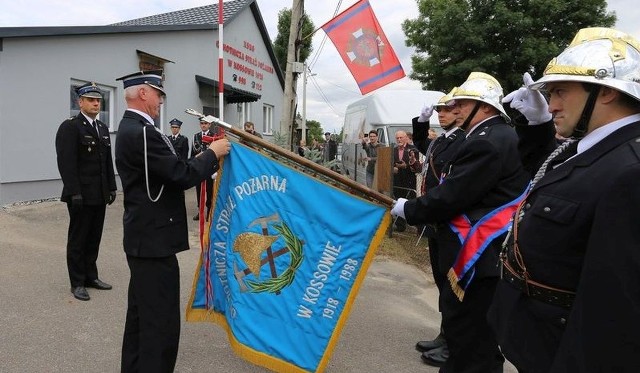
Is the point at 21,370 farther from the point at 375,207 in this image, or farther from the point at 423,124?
the point at 423,124

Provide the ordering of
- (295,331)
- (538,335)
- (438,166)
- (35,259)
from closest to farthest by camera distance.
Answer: (538,335) < (295,331) < (438,166) < (35,259)

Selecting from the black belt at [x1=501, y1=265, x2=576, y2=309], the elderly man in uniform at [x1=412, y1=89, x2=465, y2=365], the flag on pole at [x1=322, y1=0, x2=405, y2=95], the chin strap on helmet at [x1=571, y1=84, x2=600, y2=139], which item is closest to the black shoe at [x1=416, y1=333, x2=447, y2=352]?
the elderly man in uniform at [x1=412, y1=89, x2=465, y2=365]

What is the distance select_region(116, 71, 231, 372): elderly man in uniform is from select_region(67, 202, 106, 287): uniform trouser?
214 cm

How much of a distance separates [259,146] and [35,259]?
4.25m

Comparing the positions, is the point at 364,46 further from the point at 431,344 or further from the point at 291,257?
the point at 291,257

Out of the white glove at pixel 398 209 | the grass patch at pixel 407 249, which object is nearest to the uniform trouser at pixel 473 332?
the white glove at pixel 398 209

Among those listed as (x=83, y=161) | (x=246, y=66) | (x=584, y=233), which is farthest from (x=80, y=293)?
(x=246, y=66)

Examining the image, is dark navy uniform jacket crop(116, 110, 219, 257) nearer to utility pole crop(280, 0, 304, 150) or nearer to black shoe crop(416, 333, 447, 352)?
black shoe crop(416, 333, 447, 352)

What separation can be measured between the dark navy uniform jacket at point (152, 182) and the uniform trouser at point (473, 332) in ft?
5.77

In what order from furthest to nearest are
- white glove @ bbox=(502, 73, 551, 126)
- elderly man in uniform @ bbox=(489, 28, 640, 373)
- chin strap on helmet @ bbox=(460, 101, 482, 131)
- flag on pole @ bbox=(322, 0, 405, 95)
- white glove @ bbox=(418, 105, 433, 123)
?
flag on pole @ bbox=(322, 0, 405, 95), white glove @ bbox=(418, 105, 433, 123), chin strap on helmet @ bbox=(460, 101, 482, 131), white glove @ bbox=(502, 73, 551, 126), elderly man in uniform @ bbox=(489, 28, 640, 373)

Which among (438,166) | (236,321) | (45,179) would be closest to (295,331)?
(236,321)

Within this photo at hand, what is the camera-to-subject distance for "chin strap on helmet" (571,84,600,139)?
5.06 ft

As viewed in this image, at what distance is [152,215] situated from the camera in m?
2.83

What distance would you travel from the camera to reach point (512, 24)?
707 inches
